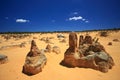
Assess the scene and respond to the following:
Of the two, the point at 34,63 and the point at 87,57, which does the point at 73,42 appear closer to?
the point at 87,57

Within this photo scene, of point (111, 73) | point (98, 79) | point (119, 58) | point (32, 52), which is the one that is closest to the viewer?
point (98, 79)

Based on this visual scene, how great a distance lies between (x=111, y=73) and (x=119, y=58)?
4502mm

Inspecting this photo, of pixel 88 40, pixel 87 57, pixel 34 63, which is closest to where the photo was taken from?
pixel 34 63

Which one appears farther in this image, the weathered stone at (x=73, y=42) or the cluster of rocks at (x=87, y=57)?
the weathered stone at (x=73, y=42)

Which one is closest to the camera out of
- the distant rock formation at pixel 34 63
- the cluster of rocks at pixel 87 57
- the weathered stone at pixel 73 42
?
the distant rock formation at pixel 34 63

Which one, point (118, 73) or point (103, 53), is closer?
point (118, 73)

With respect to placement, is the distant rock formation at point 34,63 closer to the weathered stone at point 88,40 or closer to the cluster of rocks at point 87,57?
the cluster of rocks at point 87,57

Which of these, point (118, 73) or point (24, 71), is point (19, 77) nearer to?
point (24, 71)

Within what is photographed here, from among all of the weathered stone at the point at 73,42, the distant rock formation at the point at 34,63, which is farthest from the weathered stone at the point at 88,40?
the distant rock formation at the point at 34,63

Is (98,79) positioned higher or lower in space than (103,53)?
lower

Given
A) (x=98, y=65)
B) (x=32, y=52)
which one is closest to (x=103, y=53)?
(x=98, y=65)

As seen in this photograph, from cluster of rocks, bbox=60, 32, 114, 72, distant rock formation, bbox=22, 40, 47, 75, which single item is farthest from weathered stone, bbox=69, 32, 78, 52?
distant rock formation, bbox=22, 40, 47, 75

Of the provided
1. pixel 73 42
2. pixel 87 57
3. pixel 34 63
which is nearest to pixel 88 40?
pixel 73 42

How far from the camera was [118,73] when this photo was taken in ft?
42.0
